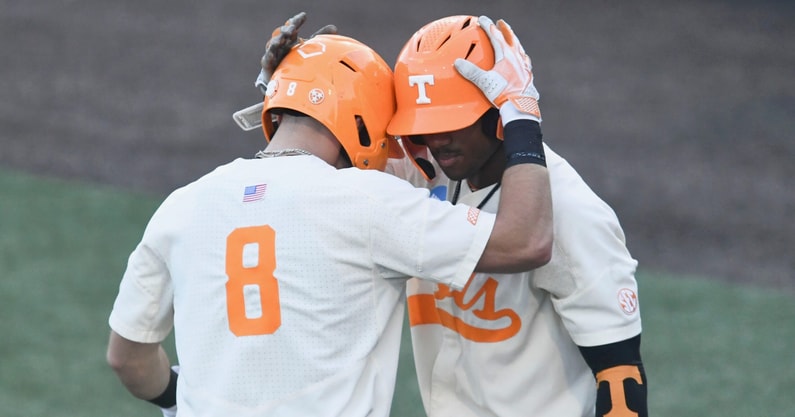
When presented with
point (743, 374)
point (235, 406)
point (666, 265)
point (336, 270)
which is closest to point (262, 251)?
point (336, 270)

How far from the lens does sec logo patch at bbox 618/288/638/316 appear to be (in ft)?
11.9

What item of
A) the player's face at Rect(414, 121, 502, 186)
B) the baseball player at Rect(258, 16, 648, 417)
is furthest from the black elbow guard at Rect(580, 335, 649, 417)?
the player's face at Rect(414, 121, 502, 186)

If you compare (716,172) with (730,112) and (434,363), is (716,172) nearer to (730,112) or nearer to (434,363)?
(730,112)

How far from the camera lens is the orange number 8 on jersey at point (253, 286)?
344 cm

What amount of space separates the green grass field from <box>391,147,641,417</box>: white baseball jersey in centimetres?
276

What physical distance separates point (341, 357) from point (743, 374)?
4.36 metres

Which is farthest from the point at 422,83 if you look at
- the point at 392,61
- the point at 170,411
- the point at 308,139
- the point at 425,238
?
the point at 392,61

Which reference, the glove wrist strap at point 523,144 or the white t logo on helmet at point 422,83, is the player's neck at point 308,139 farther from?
the glove wrist strap at point 523,144

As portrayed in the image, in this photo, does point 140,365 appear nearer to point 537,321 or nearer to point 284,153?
point 284,153

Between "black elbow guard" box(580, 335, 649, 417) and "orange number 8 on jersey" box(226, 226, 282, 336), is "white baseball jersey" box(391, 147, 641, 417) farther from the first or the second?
"orange number 8 on jersey" box(226, 226, 282, 336)

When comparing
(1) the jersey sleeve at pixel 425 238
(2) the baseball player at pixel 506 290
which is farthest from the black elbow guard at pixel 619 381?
(1) the jersey sleeve at pixel 425 238


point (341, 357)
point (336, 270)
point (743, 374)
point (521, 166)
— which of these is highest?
point (521, 166)

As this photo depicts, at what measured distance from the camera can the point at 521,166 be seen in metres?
3.58

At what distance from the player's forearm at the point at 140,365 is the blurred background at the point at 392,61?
283 centimetres
